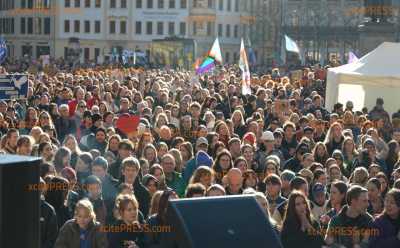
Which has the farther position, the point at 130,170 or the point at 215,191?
the point at 130,170

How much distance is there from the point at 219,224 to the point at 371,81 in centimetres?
Answer: 1997

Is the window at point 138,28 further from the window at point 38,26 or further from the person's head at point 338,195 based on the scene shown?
the person's head at point 338,195

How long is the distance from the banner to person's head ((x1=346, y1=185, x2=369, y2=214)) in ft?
27.1

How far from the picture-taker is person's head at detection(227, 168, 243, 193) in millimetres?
11469

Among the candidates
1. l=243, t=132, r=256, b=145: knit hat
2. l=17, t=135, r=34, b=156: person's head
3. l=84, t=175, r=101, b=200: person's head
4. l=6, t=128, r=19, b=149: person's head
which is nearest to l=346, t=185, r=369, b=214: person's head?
l=84, t=175, r=101, b=200: person's head

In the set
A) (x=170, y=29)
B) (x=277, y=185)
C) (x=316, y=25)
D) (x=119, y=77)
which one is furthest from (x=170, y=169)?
(x=170, y=29)

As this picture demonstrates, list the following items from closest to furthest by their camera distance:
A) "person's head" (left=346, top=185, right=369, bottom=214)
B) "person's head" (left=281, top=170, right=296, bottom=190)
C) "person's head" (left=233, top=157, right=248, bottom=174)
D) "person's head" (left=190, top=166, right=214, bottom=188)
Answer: "person's head" (left=346, top=185, right=369, bottom=214) < "person's head" (left=190, top=166, right=214, bottom=188) < "person's head" (left=281, top=170, right=296, bottom=190) < "person's head" (left=233, top=157, right=248, bottom=174)

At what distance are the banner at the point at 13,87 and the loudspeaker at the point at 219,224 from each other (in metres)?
10.7

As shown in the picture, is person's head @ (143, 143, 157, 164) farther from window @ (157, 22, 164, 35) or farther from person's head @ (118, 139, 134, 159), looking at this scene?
window @ (157, 22, 164, 35)

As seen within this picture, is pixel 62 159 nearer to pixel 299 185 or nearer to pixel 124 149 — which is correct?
pixel 124 149

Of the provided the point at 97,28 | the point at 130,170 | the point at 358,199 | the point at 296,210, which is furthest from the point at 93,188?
the point at 97,28

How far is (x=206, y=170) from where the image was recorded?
11.0 m

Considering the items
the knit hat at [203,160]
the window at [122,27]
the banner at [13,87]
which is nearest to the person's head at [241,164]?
the knit hat at [203,160]

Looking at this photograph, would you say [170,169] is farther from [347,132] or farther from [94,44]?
[94,44]
